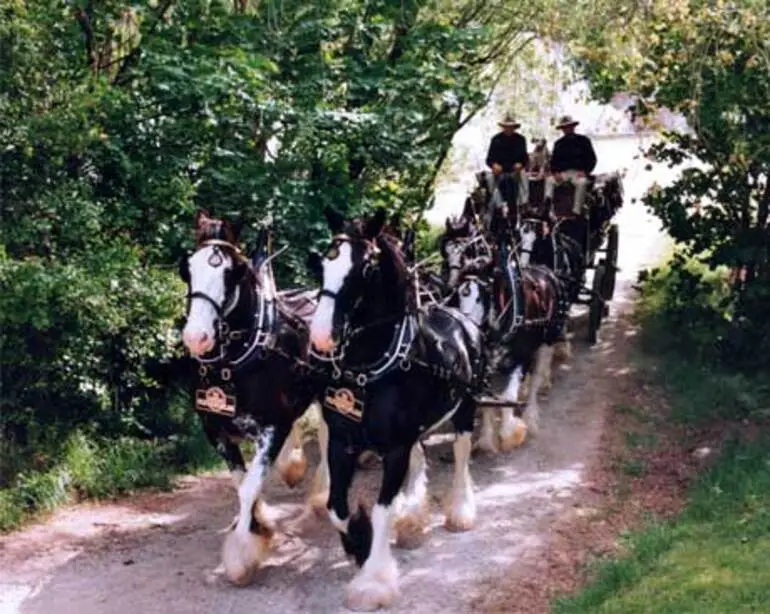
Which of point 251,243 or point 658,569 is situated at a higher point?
point 251,243

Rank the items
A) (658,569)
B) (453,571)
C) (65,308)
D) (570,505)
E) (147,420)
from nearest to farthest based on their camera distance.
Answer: (658,569) → (453,571) → (65,308) → (570,505) → (147,420)

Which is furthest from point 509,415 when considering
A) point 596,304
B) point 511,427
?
point 596,304

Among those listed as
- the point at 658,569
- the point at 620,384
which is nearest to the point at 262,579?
the point at 658,569

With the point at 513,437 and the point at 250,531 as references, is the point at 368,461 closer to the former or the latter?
the point at 513,437

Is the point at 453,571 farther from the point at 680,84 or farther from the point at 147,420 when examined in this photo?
the point at 680,84

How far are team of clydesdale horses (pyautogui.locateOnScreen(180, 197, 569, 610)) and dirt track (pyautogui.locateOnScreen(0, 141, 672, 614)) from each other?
25 cm

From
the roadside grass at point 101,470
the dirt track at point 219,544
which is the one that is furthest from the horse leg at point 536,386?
the roadside grass at point 101,470

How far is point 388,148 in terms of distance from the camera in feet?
32.1

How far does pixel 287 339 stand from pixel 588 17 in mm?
4824

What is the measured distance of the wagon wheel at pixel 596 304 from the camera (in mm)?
12266

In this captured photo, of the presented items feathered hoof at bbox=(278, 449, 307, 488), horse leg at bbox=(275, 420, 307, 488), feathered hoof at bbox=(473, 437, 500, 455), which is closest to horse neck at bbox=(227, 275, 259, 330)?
horse leg at bbox=(275, 420, 307, 488)

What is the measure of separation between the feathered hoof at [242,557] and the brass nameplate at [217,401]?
719mm

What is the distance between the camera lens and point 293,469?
821 cm

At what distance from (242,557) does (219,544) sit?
0.86m
